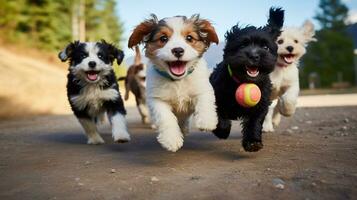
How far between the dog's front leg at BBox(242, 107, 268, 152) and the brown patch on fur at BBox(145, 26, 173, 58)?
1.21 m

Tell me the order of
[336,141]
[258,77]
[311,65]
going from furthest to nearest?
[311,65]
[336,141]
[258,77]

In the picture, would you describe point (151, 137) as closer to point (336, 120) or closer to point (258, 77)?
point (258, 77)

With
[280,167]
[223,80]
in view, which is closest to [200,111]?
[223,80]

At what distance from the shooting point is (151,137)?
7078 mm

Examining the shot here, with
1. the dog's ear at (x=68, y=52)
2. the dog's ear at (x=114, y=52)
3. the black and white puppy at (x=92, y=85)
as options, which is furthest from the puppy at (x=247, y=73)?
the dog's ear at (x=68, y=52)

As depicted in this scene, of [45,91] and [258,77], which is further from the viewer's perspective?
[45,91]

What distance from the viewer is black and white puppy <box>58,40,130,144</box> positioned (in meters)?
6.28

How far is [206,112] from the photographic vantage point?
468 cm

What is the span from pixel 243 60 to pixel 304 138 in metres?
1.90

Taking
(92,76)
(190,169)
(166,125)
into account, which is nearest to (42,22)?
(92,76)

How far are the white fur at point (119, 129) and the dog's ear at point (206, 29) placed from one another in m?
1.65

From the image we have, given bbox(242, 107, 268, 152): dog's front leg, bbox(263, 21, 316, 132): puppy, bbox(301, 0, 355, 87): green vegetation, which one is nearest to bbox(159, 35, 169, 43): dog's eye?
bbox(242, 107, 268, 152): dog's front leg

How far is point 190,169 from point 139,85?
5.24 m

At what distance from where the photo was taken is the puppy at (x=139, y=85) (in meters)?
9.27
